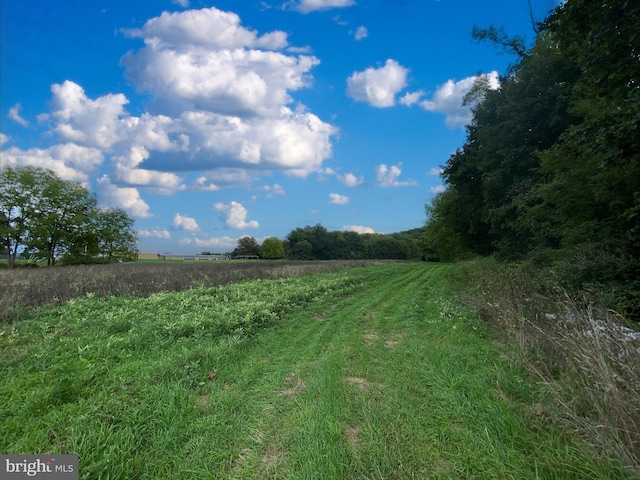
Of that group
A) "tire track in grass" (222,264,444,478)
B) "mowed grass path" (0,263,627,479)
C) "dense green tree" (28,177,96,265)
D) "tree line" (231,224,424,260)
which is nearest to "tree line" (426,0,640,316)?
"mowed grass path" (0,263,627,479)

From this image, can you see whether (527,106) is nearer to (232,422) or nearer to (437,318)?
(437,318)

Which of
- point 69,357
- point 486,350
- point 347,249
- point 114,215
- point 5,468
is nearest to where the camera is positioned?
point 5,468

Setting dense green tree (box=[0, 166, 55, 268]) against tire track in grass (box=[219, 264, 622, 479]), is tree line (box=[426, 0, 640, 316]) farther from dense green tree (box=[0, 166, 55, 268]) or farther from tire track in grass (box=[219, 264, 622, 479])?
dense green tree (box=[0, 166, 55, 268])

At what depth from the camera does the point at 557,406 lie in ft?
11.1

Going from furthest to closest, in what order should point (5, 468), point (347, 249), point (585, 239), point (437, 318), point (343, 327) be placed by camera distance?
point (347, 249)
point (585, 239)
point (437, 318)
point (343, 327)
point (5, 468)

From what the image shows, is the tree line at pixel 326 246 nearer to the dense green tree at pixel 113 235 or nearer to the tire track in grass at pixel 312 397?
the dense green tree at pixel 113 235

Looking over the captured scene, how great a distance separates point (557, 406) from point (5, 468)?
5.16 m

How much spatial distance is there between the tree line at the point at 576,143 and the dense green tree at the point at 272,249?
252 ft

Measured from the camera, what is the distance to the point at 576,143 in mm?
Answer: 7227

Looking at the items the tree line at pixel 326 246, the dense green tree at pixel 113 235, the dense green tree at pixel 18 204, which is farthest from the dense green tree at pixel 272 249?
the dense green tree at pixel 18 204

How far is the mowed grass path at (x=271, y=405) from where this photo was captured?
2.90 meters

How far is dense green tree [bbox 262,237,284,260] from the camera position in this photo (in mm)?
93500

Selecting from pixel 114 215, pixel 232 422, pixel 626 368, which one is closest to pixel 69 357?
pixel 232 422

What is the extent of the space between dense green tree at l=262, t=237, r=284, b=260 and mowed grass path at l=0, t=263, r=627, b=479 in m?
86.8
